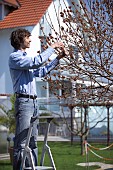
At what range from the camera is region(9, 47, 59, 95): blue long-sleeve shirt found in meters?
4.63

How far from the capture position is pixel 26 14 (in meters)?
26.3

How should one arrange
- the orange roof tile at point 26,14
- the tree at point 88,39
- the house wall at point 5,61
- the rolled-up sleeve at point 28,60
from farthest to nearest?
the house wall at point 5,61
the orange roof tile at point 26,14
the tree at point 88,39
the rolled-up sleeve at point 28,60

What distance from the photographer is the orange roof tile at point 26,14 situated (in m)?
25.6

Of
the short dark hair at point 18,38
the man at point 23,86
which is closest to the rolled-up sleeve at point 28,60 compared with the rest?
the man at point 23,86

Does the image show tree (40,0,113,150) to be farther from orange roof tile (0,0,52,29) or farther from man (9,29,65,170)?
orange roof tile (0,0,52,29)

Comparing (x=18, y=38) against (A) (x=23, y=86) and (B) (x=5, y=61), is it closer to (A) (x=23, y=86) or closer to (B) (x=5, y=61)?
(A) (x=23, y=86)

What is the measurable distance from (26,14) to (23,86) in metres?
21.9

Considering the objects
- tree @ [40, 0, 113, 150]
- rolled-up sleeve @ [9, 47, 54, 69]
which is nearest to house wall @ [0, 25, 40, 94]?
tree @ [40, 0, 113, 150]

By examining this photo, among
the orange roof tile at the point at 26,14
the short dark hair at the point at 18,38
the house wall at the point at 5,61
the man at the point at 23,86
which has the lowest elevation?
the man at the point at 23,86

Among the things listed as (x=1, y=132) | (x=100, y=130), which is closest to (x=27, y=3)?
(x=100, y=130)

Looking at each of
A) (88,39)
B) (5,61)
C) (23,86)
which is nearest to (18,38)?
(23,86)

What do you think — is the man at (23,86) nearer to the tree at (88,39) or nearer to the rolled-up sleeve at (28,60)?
→ the rolled-up sleeve at (28,60)

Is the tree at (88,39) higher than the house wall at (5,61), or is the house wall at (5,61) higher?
the house wall at (5,61)

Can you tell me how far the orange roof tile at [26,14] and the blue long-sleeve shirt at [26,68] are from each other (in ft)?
66.9
